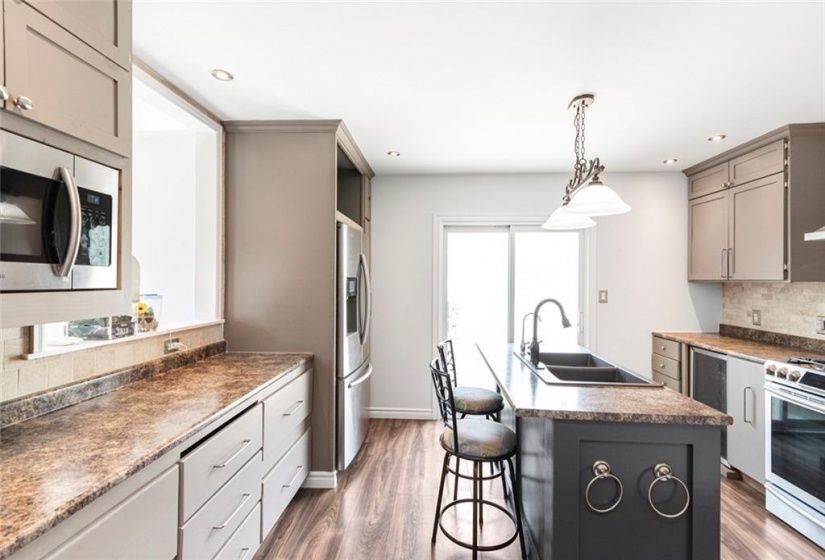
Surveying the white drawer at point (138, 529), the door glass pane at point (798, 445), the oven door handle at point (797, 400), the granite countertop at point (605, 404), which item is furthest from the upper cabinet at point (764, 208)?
the white drawer at point (138, 529)

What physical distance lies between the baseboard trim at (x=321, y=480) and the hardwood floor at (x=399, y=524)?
0.04 m

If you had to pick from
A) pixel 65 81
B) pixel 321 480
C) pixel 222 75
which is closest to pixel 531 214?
pixel 222 75

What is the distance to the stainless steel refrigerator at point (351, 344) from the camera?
2662mm

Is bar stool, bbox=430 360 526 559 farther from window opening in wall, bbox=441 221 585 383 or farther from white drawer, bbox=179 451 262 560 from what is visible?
window opening in wall, bbox=441 221 585 383

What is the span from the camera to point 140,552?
3.56 feet

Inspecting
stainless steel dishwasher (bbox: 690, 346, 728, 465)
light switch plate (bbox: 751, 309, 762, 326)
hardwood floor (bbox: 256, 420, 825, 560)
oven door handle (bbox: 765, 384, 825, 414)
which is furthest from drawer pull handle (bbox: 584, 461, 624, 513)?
light switch plate (bbox: 751, 309, 762, 326)

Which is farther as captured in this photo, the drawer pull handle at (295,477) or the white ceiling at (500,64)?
the drawer pull handle at (295,477)

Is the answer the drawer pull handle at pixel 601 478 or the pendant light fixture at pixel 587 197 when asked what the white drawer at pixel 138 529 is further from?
the pendant light fixture at pixel 587 197

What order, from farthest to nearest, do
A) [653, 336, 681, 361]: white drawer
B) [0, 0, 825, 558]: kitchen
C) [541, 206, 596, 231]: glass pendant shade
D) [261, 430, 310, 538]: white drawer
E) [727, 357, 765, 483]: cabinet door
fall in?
[653, 336, 681, 361]: white drawer
[727, 357, 765, 483]: cabinet door
[541, 206, 596, 231]: glass pendant shade
[261, 430, 310, 538]: white drawer
[0, 0, 825, 558]: kitchen

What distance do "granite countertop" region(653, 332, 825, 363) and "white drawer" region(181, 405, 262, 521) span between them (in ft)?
10.1

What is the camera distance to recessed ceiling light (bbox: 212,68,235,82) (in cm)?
200

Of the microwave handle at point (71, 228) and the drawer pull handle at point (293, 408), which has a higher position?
the microwave handle at point (71, 228)

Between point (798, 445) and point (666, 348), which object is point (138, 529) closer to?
point (798, 445)

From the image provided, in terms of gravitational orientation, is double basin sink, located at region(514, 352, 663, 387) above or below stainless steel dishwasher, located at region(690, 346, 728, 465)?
above
